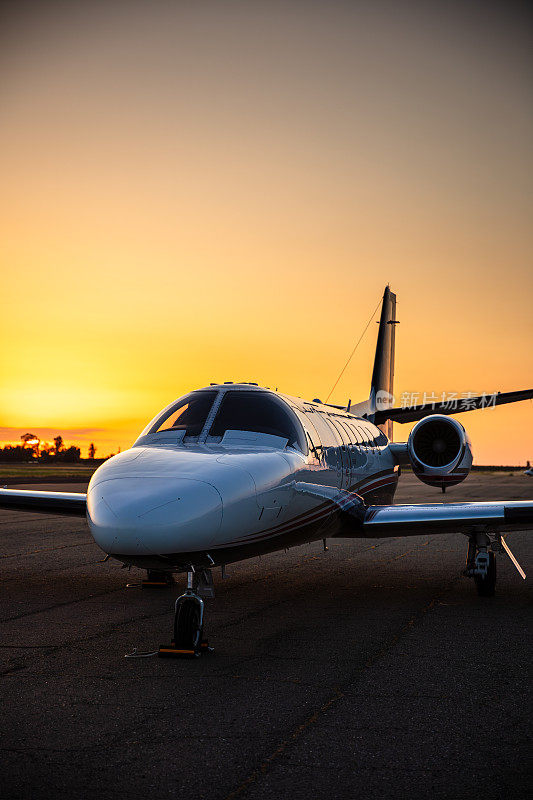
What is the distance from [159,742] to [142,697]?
34.6 inches

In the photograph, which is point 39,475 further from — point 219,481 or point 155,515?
point 155,515

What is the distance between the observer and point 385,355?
59.1ft

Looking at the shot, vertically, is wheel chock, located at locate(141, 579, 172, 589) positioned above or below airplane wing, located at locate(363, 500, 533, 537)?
below

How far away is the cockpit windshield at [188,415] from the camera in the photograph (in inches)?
302

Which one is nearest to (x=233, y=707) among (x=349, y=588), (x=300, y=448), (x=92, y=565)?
(x=300, y=448)

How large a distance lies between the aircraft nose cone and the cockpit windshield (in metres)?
1.87

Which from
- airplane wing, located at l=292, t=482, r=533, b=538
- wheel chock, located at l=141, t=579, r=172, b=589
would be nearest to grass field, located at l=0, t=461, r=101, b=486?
wheel chock, located at l=141, t=579, r=172, b=589

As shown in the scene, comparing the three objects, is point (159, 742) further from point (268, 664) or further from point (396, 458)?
point (396, 458)

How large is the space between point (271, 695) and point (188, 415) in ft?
11.9

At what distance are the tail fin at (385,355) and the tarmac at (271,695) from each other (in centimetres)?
835

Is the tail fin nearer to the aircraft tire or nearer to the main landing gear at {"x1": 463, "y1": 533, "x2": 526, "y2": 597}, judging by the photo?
the main landing gear at {"x1": 463, "y1": 533, "x2": 526, "y2": 597}

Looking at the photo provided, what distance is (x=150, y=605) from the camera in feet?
27.5

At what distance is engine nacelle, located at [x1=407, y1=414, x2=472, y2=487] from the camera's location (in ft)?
35.4

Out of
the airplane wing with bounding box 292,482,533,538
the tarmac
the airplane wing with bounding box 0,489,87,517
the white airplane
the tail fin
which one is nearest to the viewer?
the tarmac
